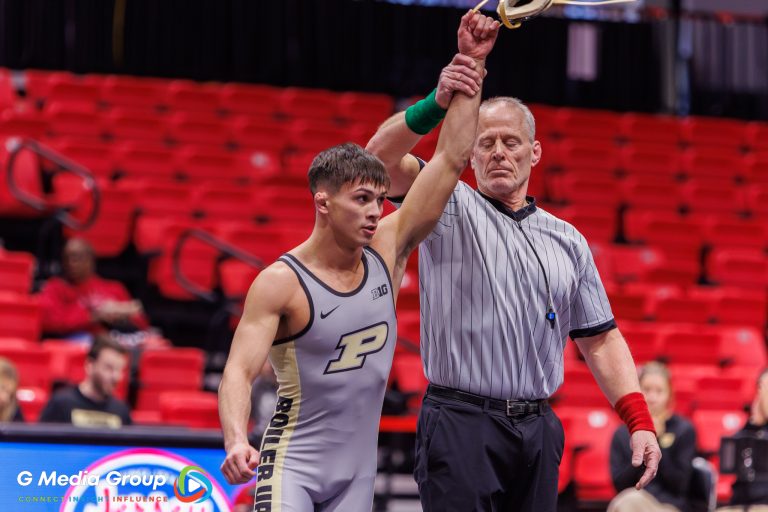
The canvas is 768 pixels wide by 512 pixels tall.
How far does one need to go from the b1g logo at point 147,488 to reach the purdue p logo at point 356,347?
1.58 m

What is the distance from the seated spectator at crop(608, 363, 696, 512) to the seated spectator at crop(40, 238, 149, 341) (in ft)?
12.3

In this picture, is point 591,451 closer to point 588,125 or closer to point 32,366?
point 32,366

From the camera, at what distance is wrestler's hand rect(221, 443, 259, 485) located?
10.4 ft

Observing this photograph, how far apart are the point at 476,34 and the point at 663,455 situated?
13.0 feet

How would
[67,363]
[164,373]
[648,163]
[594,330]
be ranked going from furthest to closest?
[648,163], [164,373], [67,363], [594,330]

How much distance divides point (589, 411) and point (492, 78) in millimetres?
9091

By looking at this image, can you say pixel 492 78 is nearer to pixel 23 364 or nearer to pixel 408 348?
pixel 408 348

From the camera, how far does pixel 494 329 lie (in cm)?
382

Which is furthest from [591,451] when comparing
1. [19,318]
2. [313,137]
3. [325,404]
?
[313,137]

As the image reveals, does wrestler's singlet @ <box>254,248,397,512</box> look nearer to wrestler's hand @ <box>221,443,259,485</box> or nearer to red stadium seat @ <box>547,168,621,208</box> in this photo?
wrestler's hand @ <box>221,443,259,485</box>

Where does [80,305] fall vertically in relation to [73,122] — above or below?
below

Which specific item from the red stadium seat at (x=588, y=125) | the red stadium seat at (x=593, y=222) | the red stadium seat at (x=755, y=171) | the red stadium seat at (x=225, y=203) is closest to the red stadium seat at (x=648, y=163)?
the red stadium seat at (x=588, y=125)

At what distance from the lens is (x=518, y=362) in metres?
3.84

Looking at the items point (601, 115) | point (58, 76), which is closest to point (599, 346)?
point (58, 76)
